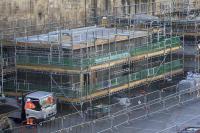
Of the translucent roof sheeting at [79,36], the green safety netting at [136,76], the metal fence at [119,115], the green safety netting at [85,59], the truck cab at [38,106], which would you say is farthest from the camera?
the translucent roof sheeting at [79,36]

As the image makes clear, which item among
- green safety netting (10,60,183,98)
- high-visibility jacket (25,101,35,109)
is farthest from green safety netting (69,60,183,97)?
high-visibility jacket (25,101,35,109)

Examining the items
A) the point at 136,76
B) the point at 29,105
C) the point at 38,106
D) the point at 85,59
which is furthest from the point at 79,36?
the point at 29,105

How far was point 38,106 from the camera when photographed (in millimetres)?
30750

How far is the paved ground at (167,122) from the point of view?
97.2ft

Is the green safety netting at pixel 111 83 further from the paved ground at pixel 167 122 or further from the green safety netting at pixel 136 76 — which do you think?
the paved ground at pixel 167 122

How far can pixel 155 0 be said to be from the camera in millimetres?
54312

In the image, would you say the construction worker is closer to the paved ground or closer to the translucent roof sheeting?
the translucent roof sheeting

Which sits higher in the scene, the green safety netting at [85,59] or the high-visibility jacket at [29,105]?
the green safety netting at [85,59]

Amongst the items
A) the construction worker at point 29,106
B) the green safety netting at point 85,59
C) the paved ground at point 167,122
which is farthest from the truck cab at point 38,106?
the paved ground at point 167,122

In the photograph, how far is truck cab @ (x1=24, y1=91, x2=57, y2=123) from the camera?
30.7 meters

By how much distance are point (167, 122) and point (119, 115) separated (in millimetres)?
2539

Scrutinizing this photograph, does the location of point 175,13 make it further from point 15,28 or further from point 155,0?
point 15,28

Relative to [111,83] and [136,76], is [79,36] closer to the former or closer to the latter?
[111,83]

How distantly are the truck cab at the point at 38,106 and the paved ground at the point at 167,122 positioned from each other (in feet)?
12.6
